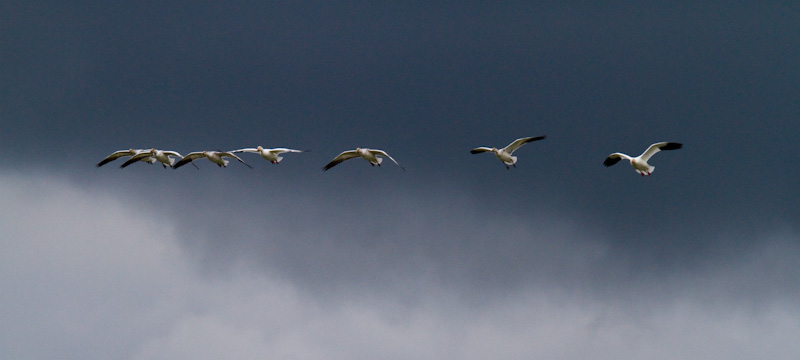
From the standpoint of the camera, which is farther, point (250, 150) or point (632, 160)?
point (250, 150)

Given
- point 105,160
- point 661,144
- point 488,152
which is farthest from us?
point 105,160

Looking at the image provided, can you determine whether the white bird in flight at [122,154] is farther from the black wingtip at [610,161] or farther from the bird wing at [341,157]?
the black wingtip at [610,161]

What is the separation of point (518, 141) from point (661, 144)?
10.0m

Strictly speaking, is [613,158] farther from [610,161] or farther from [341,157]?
[341,157]

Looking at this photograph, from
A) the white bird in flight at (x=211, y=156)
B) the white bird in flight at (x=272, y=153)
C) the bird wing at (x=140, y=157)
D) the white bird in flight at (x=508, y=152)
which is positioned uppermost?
the white bird in flight at (x=508, y=152)

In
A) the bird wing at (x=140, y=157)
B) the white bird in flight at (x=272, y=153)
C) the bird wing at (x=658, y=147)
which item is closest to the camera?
the bird wing at (x=658, y=147)

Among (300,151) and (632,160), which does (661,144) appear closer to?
(632,160)

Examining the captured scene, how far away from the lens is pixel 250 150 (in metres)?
92.2

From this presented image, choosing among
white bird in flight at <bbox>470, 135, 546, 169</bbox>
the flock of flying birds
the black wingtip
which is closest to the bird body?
the flock of flying birds

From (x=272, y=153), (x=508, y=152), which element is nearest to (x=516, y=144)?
(x=508, y=152)

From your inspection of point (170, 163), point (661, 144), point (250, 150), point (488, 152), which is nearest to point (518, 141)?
point (488, 152)

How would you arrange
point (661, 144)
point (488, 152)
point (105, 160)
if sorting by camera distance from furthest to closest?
point (105, 160)
point (488, 152)
point (661, 144)

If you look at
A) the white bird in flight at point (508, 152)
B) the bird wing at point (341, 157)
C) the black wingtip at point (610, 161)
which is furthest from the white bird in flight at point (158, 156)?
the black wingtip at point (610, 161)

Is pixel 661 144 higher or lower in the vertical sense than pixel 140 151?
higher
